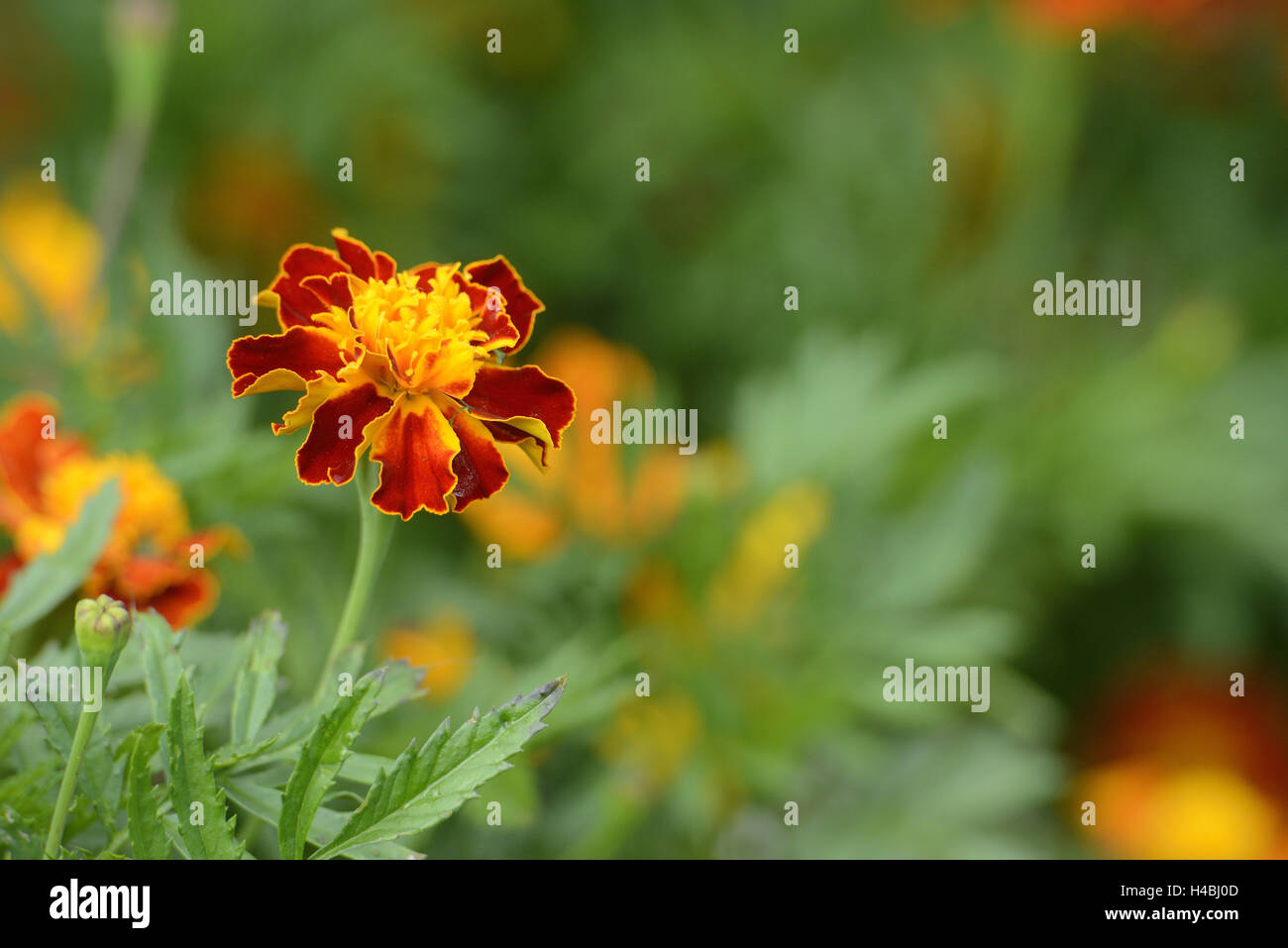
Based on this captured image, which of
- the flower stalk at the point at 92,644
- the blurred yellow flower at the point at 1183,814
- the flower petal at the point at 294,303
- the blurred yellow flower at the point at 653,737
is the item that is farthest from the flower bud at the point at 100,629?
the blurred yellow flower at the point at 1183,814

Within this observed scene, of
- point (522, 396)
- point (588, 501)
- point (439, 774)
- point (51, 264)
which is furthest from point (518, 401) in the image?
point (51, 264)

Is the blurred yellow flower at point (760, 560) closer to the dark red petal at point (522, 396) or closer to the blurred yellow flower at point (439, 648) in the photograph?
the blurred yellow flower at point (439, 648)

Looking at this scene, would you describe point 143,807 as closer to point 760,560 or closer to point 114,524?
point 114,524

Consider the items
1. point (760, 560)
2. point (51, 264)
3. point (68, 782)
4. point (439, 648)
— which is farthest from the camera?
point (51, 264)

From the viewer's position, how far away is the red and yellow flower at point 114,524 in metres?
0.48

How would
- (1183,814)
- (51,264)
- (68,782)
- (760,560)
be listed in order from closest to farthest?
(68,782) → (760,560) → (51,264) → (1183,814)

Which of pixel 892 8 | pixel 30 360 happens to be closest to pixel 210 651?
pixel 30 360

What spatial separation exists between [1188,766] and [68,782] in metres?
1.24

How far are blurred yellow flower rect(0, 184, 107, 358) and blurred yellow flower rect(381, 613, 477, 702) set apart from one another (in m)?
0.24

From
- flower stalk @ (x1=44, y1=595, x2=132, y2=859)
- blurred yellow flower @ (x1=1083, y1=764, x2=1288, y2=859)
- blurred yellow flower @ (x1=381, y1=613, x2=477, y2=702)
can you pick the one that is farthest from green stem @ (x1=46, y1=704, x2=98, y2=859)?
blurred yellow flower @ (x1=1083, y1=764, x2=1288, y2=859)

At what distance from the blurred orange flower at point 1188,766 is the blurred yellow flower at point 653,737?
24.1 inches

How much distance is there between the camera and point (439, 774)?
37cm

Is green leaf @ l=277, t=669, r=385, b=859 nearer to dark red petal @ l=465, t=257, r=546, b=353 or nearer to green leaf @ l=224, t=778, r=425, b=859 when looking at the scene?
green leaf @ l=224, t=778, r=425, b=859
